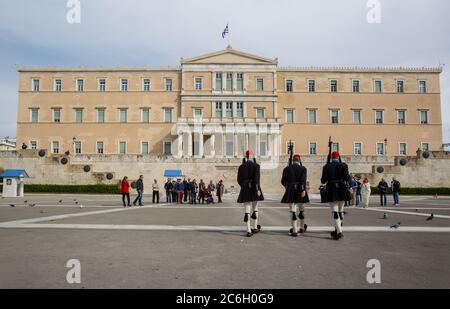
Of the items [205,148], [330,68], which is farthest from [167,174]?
[330,68]

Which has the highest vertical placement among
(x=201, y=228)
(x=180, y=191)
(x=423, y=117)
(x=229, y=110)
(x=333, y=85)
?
(x=333, y=85)

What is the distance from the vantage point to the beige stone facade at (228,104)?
2189 inches

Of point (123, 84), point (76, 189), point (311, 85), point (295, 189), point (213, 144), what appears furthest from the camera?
point (311, 85)

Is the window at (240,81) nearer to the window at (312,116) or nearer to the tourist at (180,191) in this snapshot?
the window at (312,116)

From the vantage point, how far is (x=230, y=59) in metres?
55.7

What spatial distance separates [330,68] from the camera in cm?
5719

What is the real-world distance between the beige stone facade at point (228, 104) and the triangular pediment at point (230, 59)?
15cm

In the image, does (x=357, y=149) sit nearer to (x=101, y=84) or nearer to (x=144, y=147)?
(x=144, y=147)

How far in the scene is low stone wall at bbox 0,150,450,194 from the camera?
4012 centimetres

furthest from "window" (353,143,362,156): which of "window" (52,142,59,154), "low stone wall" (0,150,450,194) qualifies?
"window" (52,142,59,154)

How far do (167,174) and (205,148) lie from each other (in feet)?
40.9

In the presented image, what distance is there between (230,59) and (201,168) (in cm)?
2018

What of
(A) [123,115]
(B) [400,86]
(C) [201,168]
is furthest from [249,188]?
(B) [400,86]
